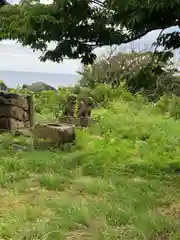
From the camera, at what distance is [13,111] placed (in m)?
9.16

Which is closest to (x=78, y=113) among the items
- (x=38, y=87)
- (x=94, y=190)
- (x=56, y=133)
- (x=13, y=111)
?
(x=13, y=111)

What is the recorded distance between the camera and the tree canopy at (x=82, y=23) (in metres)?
3.09

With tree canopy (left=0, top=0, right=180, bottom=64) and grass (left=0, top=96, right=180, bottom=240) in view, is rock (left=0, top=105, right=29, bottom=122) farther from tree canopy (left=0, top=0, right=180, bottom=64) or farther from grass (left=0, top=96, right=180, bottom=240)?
tree canopy (left=0, top=0, right=180, bottom=64)

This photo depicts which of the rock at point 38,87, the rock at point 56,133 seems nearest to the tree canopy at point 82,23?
the rock at point 56,133

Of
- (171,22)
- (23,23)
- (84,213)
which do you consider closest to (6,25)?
(23,23)

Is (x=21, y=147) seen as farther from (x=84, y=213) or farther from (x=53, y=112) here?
(x=53, y=112)

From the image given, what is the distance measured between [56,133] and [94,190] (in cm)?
301

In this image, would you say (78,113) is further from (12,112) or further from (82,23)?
(82,23)

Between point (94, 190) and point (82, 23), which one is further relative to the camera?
point (94, 190)

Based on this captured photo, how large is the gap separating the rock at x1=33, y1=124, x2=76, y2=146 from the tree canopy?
4.41 metres

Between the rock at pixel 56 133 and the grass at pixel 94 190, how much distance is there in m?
0.25

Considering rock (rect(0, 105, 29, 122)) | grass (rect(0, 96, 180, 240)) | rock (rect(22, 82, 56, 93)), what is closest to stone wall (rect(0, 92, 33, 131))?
rock (rect(0, 105, 29, 122))

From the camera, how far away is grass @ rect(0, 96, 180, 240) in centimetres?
399

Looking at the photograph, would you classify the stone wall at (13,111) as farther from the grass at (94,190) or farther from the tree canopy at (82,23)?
→ the tree canopy at (82,23)
